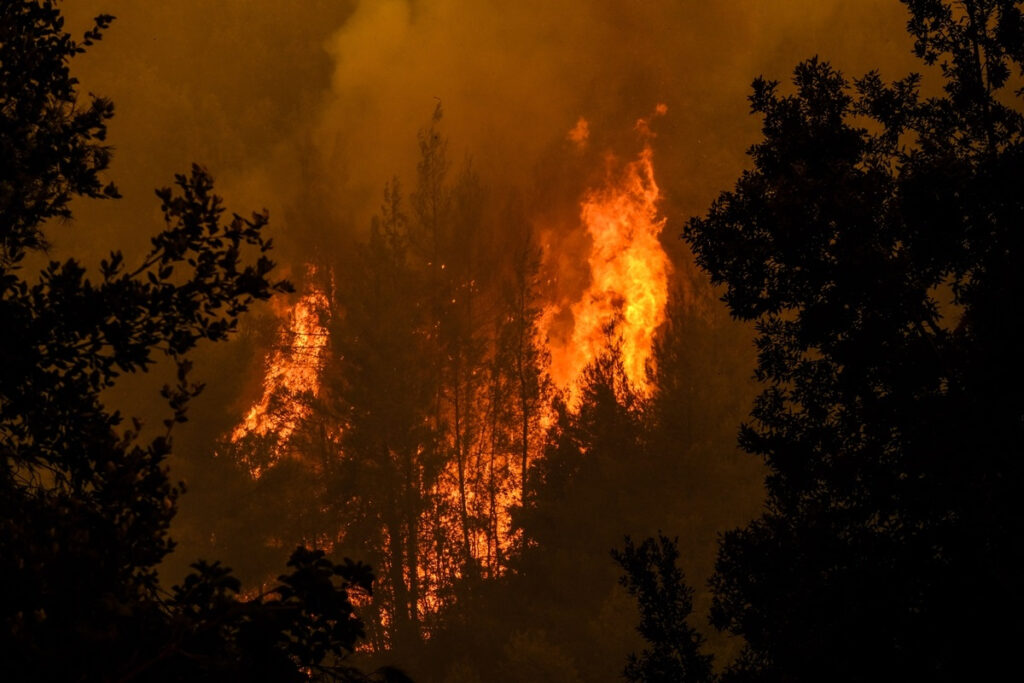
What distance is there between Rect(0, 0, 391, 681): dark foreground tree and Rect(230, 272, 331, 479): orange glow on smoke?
2707 cm

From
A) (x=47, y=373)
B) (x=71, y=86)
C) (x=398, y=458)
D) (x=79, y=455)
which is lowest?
(x=79, y=455)

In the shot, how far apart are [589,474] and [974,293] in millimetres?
18036

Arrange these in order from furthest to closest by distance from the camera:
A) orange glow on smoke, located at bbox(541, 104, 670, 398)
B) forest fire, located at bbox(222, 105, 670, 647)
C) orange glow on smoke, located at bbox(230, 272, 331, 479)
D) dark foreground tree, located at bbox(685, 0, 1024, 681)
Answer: orange glow on smoke, located at bbox(541, 104, 670, 398)
orange glow on smoke, located at bbox(230, 272, 331, 479)
forest fire, located at bbox(222, 105, 670, 647)
dark foreground tree, located at bbox(685, 0, 1024, 681)

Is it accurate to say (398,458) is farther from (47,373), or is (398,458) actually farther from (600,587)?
(47,373)

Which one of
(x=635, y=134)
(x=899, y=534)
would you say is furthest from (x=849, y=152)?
(x=635, y=134)

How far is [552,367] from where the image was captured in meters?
41.0

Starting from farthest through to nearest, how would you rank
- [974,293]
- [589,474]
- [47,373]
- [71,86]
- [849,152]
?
[589,474] → [849,152] → [974,293] → [71,86] → [47,373]

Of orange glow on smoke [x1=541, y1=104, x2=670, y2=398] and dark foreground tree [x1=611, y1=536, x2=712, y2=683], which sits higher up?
orange glow on smoke [x1=541, y1=104, x2=670, y2=398]

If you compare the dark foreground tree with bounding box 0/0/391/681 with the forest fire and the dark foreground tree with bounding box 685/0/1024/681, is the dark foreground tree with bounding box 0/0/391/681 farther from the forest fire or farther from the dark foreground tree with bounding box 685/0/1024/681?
the forest fire

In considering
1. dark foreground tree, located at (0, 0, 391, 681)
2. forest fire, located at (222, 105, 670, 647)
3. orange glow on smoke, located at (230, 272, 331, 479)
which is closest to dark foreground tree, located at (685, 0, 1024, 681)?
dark foreground tree, located at (0, 0, 391, 681)

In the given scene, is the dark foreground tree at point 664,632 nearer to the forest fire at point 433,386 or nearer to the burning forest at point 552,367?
the burning forest at point 552,367

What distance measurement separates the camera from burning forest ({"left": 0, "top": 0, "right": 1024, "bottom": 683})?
16.9 ft

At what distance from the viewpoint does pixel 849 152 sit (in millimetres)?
8711

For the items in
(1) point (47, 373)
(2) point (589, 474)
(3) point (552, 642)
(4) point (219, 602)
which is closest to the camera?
(4) point (219, 602)
